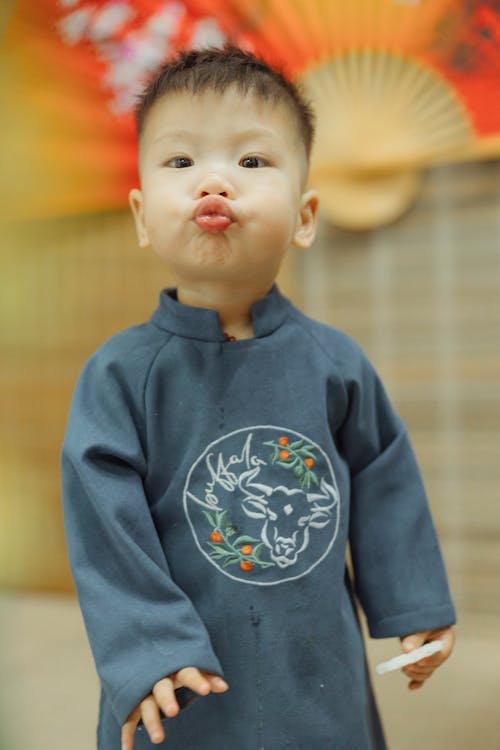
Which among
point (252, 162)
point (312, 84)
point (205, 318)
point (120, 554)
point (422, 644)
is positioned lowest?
point (422, 644)

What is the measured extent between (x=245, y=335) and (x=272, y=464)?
0.38 feet

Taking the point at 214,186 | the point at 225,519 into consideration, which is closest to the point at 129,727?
the point at 225,519

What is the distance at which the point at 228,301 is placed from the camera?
0.73 m

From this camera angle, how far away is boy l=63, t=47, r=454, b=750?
0.66 meters

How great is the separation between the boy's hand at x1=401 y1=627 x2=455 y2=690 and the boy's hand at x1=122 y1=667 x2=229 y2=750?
211 millimetres

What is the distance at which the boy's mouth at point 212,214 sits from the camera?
25.8 inches

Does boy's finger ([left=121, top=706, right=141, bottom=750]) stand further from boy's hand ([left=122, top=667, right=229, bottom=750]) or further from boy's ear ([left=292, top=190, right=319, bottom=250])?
boy's ear ([left=292, top=190, right=319, bottom=250])

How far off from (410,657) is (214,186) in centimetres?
40

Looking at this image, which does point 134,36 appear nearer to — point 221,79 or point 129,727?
point 221,79

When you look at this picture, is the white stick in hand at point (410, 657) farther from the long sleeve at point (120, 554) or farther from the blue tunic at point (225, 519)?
the long sleeve at point (120, 554)

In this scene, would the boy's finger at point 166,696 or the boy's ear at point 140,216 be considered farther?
the boy's ear at point 140,216

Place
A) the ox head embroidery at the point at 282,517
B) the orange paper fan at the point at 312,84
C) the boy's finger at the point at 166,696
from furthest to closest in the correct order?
1. the orange paper fan at the point at 312,84
2. the ox head embroidery at the point at 282,517
3. the boy's finger at the point at 166,696

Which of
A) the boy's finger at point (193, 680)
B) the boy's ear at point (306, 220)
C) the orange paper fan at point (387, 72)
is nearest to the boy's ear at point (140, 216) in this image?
the boy's ear at point (306, 220)

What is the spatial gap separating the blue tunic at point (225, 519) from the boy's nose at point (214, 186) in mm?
101
